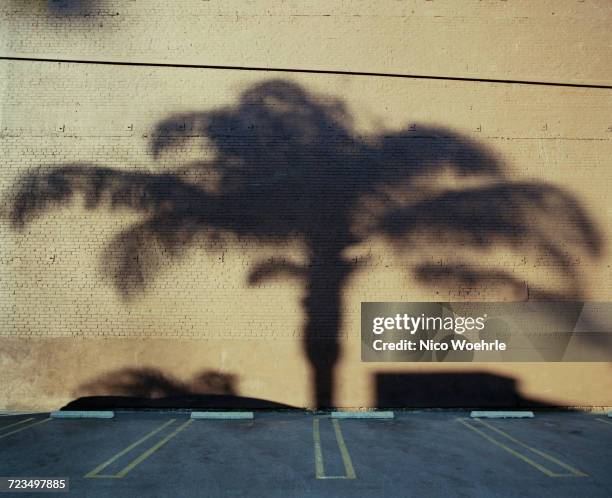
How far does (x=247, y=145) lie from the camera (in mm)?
10109

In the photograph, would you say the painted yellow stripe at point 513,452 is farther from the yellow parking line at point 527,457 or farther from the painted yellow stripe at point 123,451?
the painted yellow stripe at point 123,451

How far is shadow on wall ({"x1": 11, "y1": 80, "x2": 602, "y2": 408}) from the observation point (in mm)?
9719

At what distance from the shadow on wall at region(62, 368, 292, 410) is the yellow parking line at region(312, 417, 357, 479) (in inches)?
61.2

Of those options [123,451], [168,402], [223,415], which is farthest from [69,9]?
[223,415]

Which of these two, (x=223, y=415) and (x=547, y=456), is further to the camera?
(x=223, y=415)

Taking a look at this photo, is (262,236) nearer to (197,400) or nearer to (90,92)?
(197,400)

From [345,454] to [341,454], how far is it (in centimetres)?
7

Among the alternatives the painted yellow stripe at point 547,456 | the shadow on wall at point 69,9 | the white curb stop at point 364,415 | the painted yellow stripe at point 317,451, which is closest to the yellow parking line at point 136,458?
the painted yellow stripe at point 317,451

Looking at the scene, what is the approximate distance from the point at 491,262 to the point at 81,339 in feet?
32.3

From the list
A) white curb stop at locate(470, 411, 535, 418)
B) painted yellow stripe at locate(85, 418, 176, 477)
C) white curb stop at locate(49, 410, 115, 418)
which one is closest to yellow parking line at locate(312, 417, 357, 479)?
painted yellow stripe at locate(85, 418, 176, 477)

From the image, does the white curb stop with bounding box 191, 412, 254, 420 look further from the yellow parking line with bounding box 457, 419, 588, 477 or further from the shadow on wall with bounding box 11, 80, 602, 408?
the yellow parking line with bounding box 457, 419, 588, 477

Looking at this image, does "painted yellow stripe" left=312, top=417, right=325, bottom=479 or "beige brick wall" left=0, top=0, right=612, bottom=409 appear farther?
"beige brick wall" left=0, top=0, right=612, bottom=409

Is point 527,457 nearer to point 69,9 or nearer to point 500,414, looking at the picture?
point 500,414

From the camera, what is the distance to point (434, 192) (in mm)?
10031
